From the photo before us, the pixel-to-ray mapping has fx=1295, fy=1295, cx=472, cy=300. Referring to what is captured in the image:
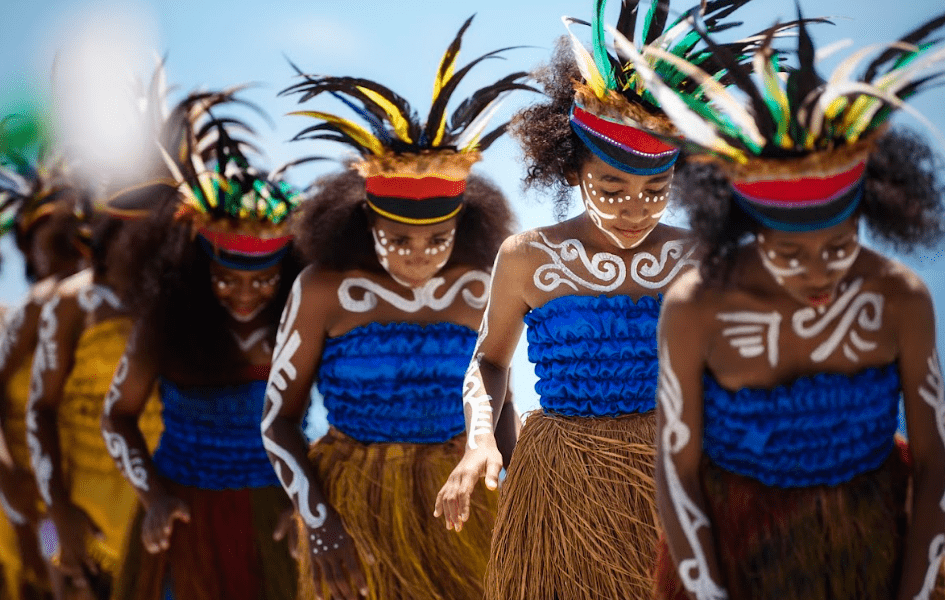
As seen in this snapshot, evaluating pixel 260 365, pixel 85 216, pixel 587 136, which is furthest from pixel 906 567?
pixel 85 216

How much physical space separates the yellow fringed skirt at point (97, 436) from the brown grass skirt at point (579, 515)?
214cm

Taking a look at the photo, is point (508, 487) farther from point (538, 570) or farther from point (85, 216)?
point (85, 216)

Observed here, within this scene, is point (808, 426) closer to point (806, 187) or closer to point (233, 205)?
point (806, 187)

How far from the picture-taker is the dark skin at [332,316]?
3.66 metres

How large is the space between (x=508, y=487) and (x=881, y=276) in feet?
3.95

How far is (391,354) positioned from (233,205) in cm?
91

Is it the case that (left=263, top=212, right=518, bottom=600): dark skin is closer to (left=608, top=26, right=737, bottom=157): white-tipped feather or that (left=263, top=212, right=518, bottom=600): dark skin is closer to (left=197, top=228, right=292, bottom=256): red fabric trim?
(left=197, top=228, right=292, bottom=256): red fabric trim

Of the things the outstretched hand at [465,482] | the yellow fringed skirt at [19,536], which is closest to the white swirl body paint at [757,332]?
the outstretched hand at [465,482]

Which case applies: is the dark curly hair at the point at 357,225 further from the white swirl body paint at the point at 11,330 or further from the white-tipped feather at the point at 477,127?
the white swirl body paint at the point at 11,330

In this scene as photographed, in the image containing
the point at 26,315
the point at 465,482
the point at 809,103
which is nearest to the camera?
the point at 809,103

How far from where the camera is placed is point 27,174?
6.08m

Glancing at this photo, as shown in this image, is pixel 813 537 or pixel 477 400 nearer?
pixel 813 537

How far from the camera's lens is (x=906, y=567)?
2428 mm

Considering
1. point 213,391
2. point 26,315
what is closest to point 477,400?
point 213,391
